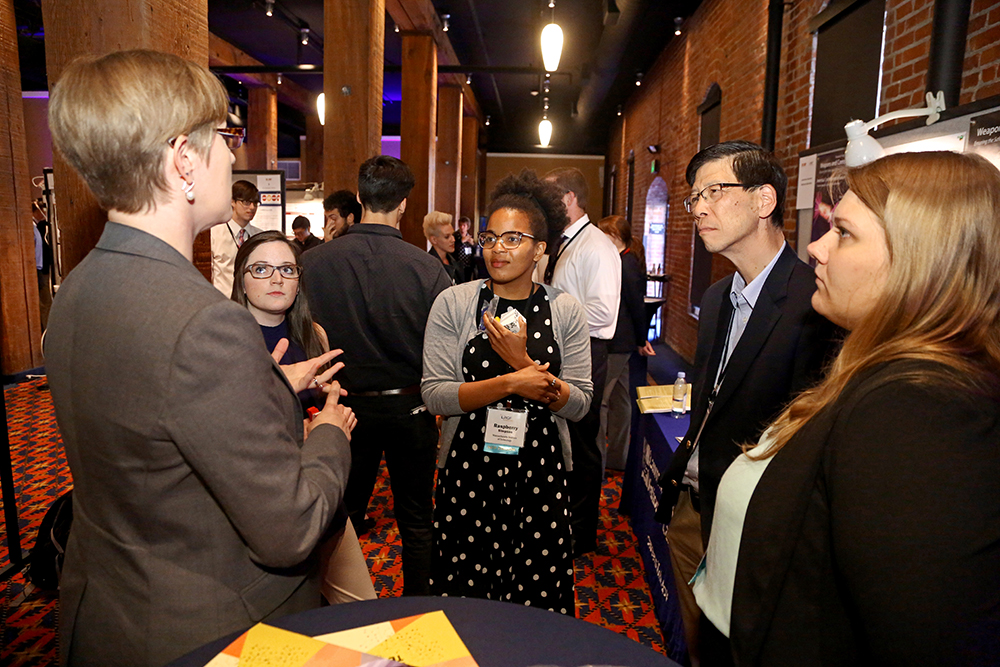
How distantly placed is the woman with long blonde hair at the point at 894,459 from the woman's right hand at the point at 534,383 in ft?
2.74

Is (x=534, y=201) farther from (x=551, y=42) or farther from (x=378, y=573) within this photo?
(x=551, y=42)

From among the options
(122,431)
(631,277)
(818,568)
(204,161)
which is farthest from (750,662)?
(631,277)

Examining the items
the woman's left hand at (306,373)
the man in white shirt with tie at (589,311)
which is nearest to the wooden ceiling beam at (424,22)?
the man in white shirt with tie at (589,311)

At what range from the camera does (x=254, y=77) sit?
35.9 feet

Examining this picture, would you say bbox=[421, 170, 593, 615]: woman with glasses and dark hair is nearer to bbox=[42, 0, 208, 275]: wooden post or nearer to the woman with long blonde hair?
the woman with long blonde hair

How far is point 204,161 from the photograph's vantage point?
0.96 metres

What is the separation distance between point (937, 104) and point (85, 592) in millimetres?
2946

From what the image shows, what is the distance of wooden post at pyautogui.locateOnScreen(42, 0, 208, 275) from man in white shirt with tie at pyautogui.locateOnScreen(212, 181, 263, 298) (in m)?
2.91

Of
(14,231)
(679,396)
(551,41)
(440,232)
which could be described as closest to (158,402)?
(679,396)

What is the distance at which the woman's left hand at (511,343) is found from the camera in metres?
1.86

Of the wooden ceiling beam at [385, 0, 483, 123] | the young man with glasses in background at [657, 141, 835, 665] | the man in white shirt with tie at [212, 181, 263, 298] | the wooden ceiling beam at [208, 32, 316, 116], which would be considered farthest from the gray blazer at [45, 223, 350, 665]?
the wooden ceiling beam at [208, 32, 316, 116]

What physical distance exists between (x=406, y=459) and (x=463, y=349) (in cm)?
68

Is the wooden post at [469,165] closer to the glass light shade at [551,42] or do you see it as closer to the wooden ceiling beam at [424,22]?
the wooden ceiling beam at [424,22]

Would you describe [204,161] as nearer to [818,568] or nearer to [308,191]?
[818,568]
